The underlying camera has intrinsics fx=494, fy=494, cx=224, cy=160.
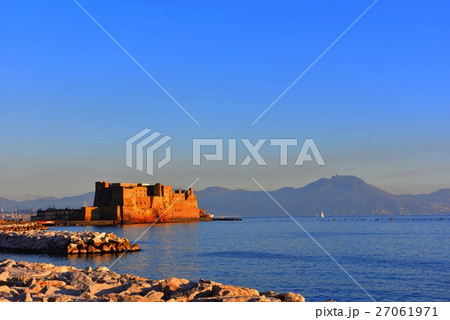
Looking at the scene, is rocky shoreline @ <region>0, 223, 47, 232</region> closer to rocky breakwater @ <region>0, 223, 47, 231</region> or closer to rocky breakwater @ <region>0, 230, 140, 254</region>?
rocky breakwater @ <region>0, 223, 47, 231</region>

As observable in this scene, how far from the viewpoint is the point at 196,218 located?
92125 mm

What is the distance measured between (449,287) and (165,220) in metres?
69.7

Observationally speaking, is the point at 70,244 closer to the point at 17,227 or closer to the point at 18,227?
the point at 17,227

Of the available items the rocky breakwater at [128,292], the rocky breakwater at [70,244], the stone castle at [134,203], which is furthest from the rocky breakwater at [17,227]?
the rocky breakwater at [128,292]

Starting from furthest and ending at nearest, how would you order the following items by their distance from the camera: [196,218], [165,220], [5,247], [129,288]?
[196,218], [165,220], [5,247], [129,288]

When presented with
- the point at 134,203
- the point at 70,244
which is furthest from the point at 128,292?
the point at 134,203

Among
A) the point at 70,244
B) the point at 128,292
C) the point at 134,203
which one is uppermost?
the point at 134,203

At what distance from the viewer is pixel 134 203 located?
7425 centimetres

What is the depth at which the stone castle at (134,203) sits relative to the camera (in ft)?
238

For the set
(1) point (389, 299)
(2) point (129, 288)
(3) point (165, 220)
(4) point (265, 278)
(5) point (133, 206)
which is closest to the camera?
(2) point (129, 288)
